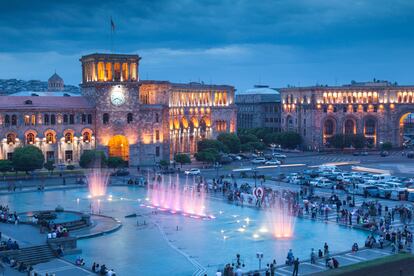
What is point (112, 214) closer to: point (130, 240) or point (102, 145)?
point (130, 240)

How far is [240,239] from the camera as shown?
48812mm

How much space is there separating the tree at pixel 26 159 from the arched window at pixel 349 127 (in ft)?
240

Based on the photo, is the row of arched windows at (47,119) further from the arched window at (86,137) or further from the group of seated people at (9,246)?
the group of seated people at (9,246)

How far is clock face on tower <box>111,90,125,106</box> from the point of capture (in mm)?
99938

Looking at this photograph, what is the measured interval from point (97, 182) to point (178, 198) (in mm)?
16784

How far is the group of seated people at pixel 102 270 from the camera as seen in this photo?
37.8m

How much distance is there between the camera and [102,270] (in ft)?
126

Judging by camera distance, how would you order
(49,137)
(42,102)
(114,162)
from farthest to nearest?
1. (42,102)
2. (49,137)
3. (114,162)

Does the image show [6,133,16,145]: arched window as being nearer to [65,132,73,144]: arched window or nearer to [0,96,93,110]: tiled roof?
[0,96,93,110]: tiled roof

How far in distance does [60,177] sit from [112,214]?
30285 millimetres

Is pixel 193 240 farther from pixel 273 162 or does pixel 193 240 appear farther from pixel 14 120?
pixel 273 162

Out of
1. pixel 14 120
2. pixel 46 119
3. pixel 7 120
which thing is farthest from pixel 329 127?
pixel 7 120

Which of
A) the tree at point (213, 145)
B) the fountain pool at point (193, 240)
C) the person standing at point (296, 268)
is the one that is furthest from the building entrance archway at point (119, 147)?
the person standing at point (296, 268)

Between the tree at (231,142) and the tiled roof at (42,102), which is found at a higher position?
the tiled roof at (42,102)
